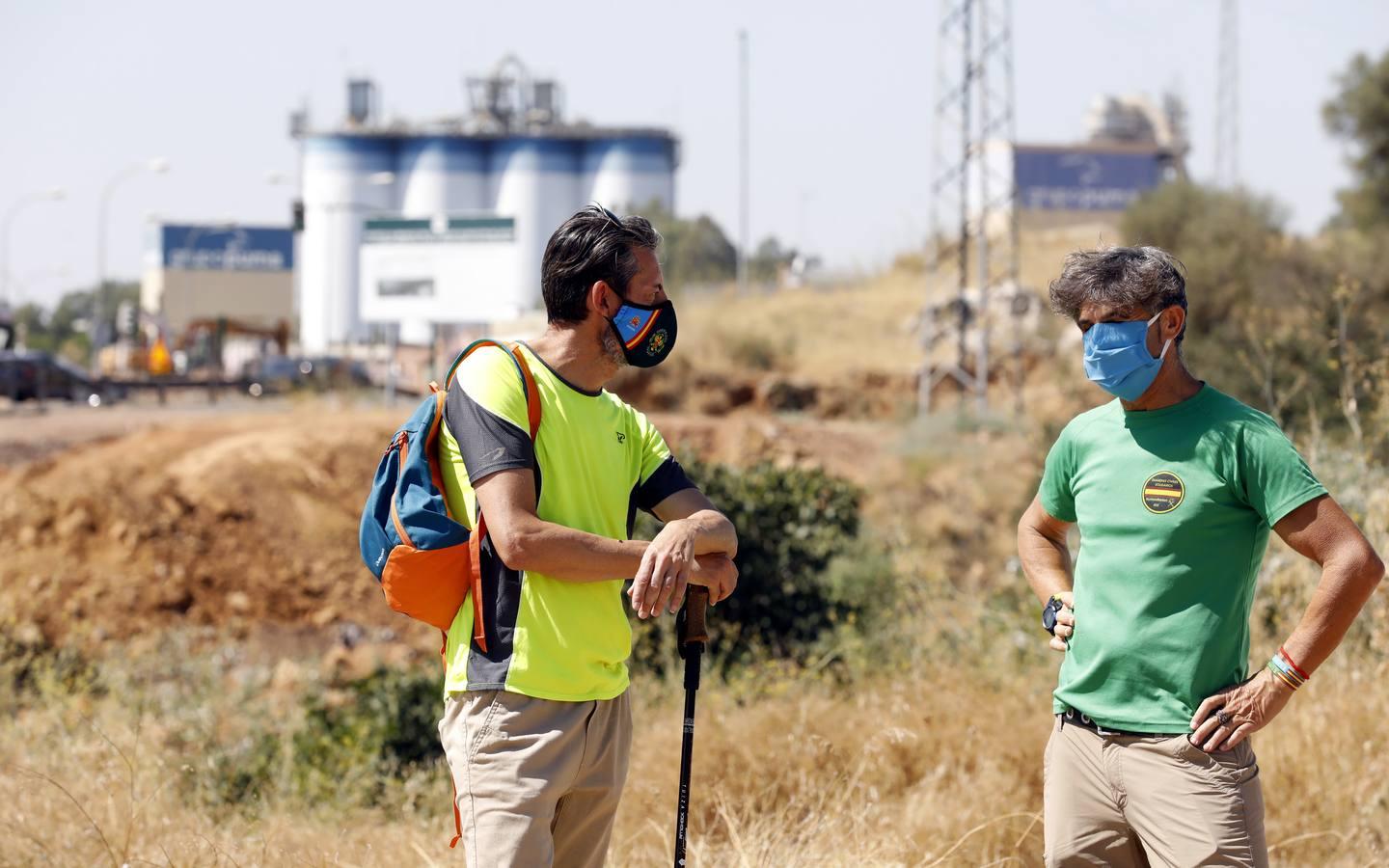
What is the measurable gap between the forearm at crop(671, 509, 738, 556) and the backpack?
1.38ft

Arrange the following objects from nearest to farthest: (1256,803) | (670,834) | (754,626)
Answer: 1. (1256,803)
2. (670,834)
3. (754,626)

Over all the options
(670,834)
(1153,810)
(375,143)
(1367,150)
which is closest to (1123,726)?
(1153,810)

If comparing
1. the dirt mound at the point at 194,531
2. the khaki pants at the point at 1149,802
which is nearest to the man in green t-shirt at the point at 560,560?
the khaki pants at the point at 1149,802

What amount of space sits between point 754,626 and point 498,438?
6908 millimetres

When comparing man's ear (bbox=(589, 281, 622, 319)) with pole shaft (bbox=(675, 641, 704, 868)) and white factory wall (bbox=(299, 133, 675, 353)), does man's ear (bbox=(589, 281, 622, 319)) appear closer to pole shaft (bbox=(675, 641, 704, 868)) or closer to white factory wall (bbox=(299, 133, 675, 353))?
pole shaft (bbox=(675, 641, 704, 868))

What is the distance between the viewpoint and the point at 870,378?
98.4 ft

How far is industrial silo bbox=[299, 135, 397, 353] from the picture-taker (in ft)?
243

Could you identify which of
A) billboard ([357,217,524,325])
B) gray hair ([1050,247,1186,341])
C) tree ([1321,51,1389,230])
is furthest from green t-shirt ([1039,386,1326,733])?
tree ([1321,51,1389,230])

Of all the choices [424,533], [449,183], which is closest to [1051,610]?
[424,533]

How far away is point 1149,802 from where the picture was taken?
3287 mm

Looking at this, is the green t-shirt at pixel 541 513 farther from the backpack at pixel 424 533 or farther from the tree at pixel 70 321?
the tree at pixel 70 321

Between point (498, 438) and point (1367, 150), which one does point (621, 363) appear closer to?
point (498, 438)

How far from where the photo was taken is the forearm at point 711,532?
Result: 10.7 ft

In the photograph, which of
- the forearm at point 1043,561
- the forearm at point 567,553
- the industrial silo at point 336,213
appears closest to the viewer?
the forearm at point 567,553
